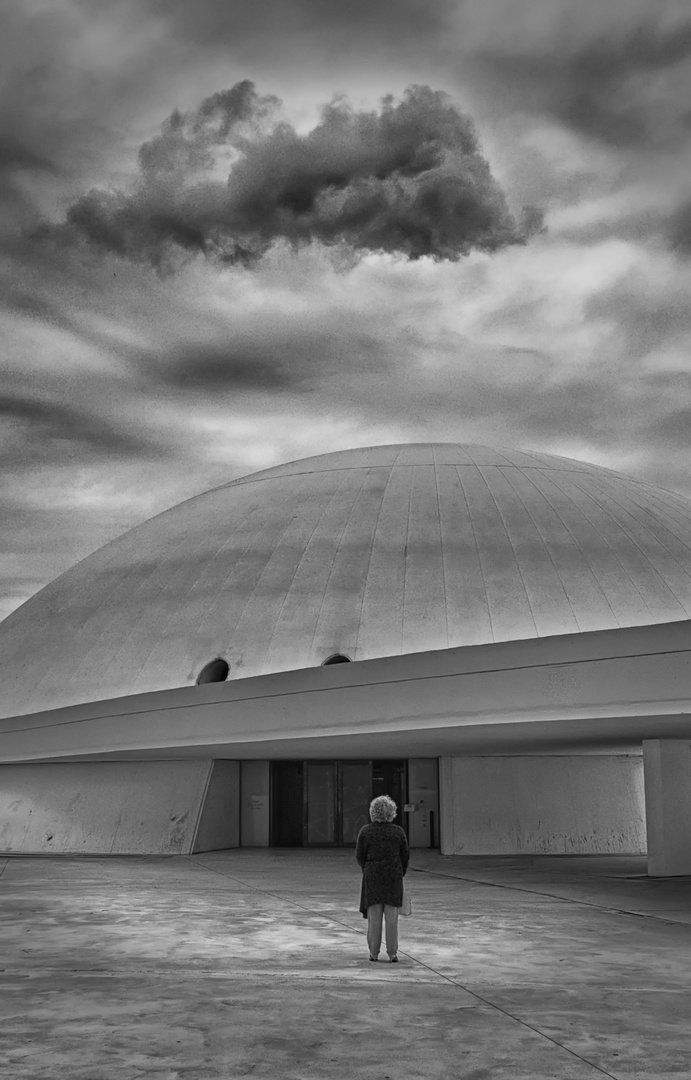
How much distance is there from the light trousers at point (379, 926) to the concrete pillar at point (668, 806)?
1077cm

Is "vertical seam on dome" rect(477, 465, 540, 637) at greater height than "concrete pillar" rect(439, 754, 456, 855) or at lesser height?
greater

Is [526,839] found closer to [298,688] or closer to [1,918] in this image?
[298,688]

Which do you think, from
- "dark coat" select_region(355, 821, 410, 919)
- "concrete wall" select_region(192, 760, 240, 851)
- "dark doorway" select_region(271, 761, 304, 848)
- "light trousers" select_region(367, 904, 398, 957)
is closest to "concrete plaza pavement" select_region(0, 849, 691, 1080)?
"light trousers" select_region(367, 904, 398, 957)

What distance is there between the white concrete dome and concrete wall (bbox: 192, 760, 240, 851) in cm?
242

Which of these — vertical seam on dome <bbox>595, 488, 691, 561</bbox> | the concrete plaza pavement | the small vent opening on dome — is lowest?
the concrete plaza pavement

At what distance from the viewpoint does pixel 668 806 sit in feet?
65.3

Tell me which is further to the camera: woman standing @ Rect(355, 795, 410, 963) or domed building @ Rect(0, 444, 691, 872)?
domed building @ Rect(0, 444, 691, 872)

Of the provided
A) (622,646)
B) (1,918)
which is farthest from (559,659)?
(1,918)

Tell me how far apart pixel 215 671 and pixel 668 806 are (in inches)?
390

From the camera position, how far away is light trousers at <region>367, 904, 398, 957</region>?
9.91m

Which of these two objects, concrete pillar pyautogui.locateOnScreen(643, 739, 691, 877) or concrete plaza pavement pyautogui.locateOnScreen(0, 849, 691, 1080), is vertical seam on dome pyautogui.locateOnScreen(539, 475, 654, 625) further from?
concrete plaza pavement pyautogui.locateOnScreen(0, 849, 691, 1080)

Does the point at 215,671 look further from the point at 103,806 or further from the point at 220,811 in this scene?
the point at 103,806

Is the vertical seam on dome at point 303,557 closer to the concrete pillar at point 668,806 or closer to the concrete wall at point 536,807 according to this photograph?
the concrete wall at point 536,807

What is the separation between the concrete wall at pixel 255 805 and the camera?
26.9 m
